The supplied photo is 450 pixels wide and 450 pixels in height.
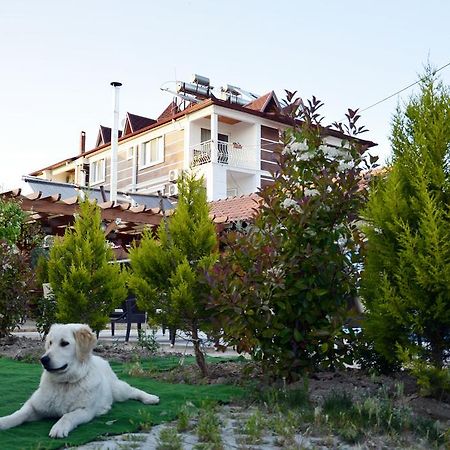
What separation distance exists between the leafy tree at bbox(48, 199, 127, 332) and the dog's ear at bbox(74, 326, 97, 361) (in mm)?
5565

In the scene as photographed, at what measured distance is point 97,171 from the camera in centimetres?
4209

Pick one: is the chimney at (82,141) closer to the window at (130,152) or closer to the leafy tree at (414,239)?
the window at (130,152)

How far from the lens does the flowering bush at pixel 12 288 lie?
36.0 ft

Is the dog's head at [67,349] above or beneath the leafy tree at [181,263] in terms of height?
beneath

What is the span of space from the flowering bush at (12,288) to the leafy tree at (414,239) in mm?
7139

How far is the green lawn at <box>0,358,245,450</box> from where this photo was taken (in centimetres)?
417

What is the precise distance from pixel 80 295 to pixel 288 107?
5.49m

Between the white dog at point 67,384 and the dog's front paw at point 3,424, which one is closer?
the dog's front paw at point 3,424

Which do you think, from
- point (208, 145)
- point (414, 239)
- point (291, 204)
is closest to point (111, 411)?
point (291, 204)

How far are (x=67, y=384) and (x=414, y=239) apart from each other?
304cm

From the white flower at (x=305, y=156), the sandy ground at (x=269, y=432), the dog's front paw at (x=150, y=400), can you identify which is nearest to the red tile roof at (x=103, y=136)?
the sandy ground at (x=269, y=432)

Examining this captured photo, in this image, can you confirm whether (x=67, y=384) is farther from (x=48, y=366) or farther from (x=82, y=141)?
(x=82, y=141)

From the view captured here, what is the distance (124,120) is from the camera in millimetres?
40906

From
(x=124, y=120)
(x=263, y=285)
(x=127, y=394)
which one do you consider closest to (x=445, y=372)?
(x=263, y=285)
